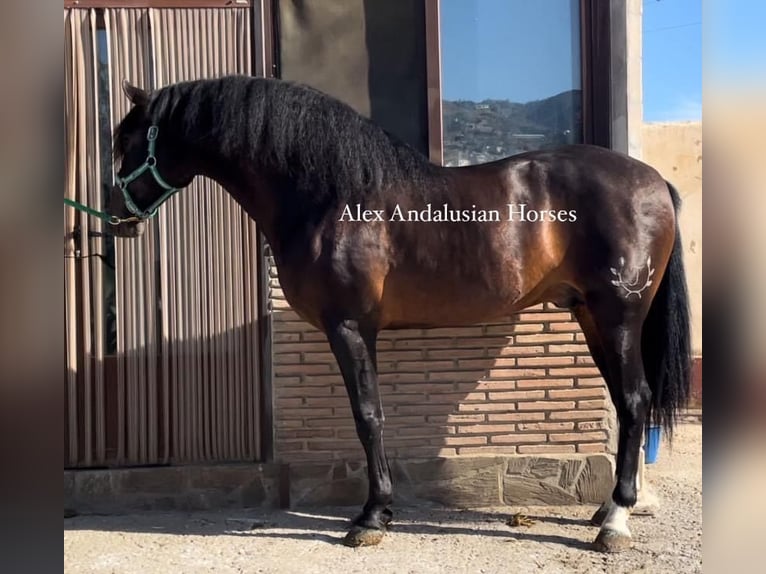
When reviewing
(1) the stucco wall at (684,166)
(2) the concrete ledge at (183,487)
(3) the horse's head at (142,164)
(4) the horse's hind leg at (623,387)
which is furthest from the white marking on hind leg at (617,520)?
(3) the horse's head at (142,164)

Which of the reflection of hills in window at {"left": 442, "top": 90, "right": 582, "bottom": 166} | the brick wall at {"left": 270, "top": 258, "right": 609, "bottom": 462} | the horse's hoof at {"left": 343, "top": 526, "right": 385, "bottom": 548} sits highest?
the reflection of hills in window at {"left": 442, "top": 90, "right": 582, "bottom": 166}

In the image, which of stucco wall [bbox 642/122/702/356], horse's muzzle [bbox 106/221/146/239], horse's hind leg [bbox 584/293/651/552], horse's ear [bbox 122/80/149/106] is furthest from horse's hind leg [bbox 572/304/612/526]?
horse's ear [bbox 122/80/149/106]

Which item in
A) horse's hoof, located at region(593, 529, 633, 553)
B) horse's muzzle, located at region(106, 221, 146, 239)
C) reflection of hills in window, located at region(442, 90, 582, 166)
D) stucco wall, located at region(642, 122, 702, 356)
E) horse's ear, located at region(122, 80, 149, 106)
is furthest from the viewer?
reflection of hills in window, located at region(442, 90, 582, 166)

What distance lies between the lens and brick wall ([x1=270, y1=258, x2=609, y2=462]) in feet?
11.8

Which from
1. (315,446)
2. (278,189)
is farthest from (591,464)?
(278,189)

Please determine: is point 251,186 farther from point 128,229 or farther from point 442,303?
point 442,303

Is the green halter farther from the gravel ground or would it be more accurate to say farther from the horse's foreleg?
the gravel ground

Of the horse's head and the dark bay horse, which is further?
the horse's head

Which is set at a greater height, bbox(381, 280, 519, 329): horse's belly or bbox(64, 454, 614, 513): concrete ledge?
bbox(381, 280, 519, 329): horse's belly

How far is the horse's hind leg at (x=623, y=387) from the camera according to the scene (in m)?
3.01

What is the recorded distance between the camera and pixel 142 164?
3.15 meters

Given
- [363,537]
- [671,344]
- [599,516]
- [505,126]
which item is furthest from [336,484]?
[505,126]

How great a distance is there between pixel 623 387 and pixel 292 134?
1872 mm

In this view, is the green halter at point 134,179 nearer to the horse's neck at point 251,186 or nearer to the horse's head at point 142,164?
the horse's head at point 142,164
